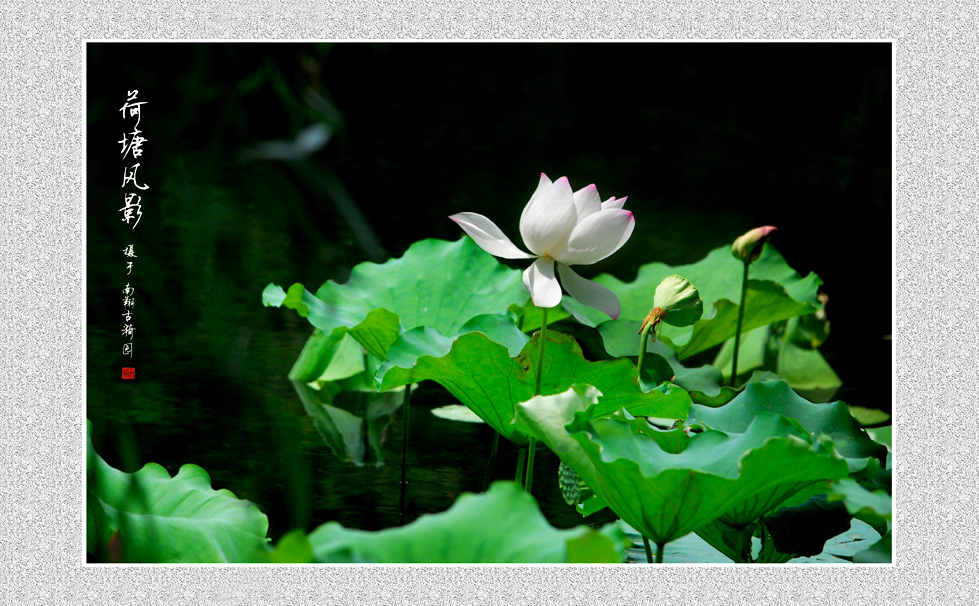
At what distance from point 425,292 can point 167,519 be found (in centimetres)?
65

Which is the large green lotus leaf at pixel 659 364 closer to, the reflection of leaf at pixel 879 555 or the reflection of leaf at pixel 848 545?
the reflection of leaf at pixel 848 545

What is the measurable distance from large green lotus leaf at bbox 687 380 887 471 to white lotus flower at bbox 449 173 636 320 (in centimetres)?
17

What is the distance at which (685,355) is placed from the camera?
1617 mm

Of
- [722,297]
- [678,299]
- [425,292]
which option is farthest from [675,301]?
[722,297]

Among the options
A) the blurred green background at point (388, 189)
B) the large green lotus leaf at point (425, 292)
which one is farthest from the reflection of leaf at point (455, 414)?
the large green lotus leaf at point (425, 292)

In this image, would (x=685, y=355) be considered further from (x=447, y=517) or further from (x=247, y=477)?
A: (x=447, y=517)

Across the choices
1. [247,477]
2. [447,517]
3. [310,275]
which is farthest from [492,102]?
[447,517]

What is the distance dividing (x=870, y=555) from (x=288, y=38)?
869 millimetres

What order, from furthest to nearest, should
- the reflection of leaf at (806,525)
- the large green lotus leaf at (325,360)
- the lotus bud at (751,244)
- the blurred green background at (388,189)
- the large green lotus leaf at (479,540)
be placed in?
the large green lotus leaf at (325,360) < the blurred green background at (388,189) < the lotus bud at (751,244) < the reflection of leaf at (806,525) < the large green lotus leaf at (479,540)

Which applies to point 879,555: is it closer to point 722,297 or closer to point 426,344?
point 426,344

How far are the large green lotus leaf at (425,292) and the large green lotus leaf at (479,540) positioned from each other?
0.71m

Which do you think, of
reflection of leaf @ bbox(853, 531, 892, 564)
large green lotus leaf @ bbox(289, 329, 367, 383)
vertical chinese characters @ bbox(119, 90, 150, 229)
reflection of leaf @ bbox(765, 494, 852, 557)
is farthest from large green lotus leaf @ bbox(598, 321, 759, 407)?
vertical chinese characters @ bbox(119, 90, 150, 229)

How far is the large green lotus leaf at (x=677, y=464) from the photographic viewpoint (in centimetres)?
87

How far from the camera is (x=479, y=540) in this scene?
0.78m
